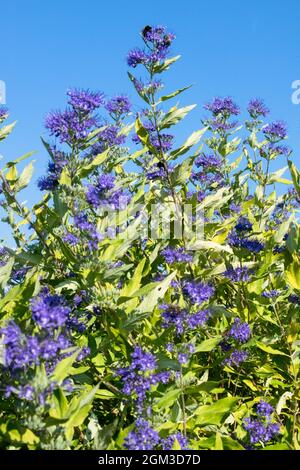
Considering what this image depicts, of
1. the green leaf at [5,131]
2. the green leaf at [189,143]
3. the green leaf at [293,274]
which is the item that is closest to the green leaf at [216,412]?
the green leaf at [293,274]

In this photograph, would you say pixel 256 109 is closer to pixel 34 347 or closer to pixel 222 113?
pixel 222 113

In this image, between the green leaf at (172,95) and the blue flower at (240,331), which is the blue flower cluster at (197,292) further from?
the green leaf at (172,95)

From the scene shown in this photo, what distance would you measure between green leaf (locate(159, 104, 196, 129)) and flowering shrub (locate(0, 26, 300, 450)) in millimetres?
12

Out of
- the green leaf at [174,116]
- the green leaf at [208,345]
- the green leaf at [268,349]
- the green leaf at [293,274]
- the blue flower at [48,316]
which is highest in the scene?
the green leaf at [174,116]

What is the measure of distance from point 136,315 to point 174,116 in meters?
1.89

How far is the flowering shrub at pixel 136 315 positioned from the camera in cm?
335

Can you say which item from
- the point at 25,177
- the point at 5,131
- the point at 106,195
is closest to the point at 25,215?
the point at 25,177

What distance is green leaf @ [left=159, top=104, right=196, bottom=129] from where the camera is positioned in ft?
16.2

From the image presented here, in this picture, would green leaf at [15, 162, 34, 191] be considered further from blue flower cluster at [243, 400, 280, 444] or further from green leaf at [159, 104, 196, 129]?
blue flower cluster at [243, 400, 280, 444]

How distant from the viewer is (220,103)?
27.5 ft

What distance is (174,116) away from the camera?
16.3 ft

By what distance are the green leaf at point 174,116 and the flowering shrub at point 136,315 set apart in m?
0.01

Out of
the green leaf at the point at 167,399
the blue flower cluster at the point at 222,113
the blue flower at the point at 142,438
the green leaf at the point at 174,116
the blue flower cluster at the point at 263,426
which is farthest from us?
the blue flower cluster at the point at 222,113
